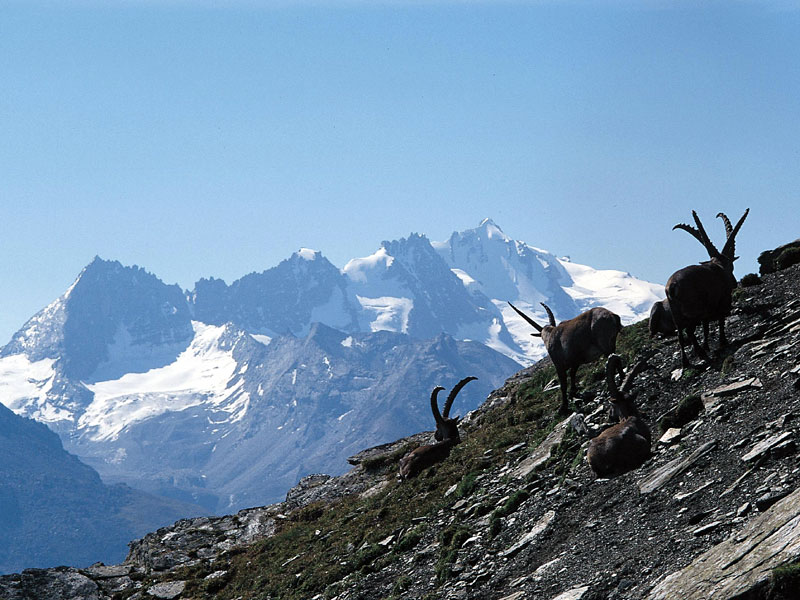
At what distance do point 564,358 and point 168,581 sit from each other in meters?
18.6

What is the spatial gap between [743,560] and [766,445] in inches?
A: 165

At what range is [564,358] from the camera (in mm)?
25484

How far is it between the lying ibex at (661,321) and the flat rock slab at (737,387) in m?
9.50

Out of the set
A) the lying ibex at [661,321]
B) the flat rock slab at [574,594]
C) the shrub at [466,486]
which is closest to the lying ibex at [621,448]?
the flat rock slab at [574,594]

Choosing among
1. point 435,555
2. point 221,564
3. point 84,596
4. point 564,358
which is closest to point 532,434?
point 564,358

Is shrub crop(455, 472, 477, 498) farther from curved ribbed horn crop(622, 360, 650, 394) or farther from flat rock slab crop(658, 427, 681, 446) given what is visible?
flat rock slab crop(658, 427, 681, 446)

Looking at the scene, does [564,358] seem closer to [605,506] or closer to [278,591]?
[605,506]

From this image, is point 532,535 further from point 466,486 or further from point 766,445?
point 466,486

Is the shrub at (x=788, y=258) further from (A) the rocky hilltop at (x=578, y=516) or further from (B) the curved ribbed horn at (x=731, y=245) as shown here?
(B) the curved ribbed horn at (x=731, y=245)

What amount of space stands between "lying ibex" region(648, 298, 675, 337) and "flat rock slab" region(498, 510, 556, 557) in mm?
12644

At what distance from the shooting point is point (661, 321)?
28188mm

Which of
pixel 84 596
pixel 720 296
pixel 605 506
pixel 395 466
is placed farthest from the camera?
pixel 395 466

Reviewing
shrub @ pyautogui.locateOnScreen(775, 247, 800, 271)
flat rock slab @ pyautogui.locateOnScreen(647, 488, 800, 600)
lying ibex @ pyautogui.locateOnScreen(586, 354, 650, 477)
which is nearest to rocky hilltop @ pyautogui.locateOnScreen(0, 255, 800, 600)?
flat rock slab @ pyautogui.locateOnScreen(647, 488, 800, 600)

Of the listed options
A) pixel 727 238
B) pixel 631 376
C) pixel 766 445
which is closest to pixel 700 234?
pixel 727 238
